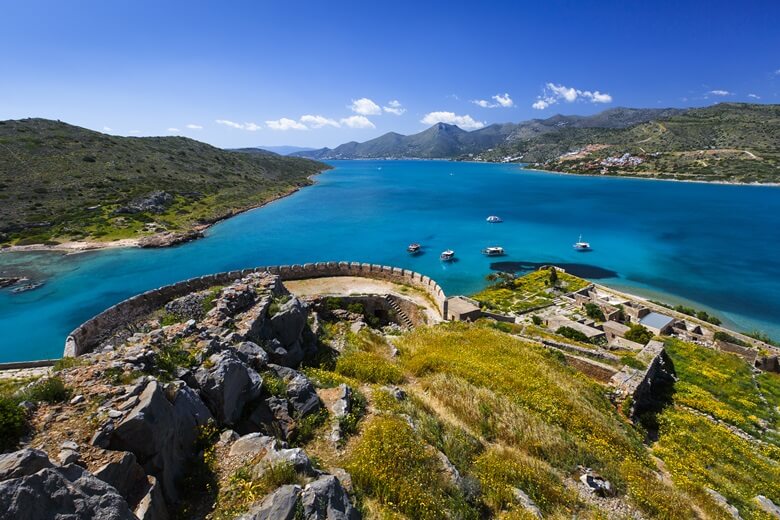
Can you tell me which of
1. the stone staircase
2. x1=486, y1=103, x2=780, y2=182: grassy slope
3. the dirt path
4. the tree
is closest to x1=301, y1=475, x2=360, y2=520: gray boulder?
the dirt path

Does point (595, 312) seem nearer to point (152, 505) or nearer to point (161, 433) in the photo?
point (161, 433)

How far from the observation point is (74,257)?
141ft

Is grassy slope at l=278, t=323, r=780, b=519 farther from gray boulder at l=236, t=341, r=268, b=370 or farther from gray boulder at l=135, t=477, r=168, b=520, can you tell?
gray boulder at l=135, t=477, r=168, b=520

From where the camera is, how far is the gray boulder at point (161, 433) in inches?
214

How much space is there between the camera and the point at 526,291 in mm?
35969

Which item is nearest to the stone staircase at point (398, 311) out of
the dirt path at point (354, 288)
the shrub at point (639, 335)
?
the dirt path at point (354, 288)

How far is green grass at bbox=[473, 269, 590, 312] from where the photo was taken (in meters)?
31.9

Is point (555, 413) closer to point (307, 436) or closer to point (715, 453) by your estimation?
point (715, 453)

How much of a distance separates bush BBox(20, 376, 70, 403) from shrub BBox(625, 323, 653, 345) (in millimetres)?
28742

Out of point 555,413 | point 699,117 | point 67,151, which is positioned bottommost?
point 555,413

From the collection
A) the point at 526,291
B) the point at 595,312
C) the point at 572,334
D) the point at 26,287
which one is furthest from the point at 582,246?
the point at 26,287

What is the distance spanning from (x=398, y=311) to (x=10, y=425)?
17667 mm

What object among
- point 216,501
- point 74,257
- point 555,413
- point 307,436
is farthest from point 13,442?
point 74,257

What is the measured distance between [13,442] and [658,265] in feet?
190
